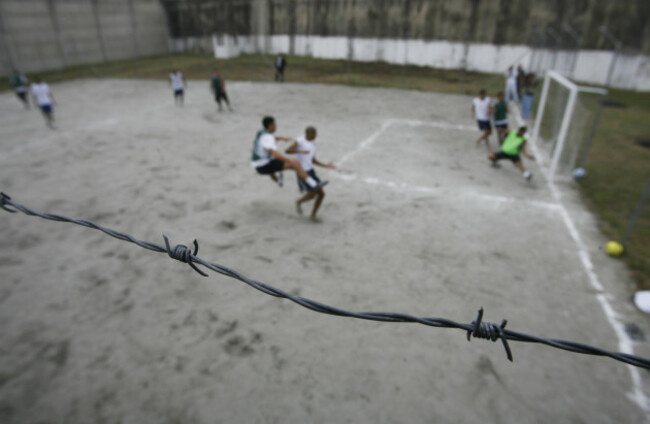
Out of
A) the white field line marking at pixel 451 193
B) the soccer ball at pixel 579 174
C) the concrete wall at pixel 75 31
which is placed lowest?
the white field line marking at pixel 451 193

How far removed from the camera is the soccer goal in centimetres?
884

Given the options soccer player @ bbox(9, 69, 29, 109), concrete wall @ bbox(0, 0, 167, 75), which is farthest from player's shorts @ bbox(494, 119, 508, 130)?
concrete wall @ bbox(0, 0, 167, 75)

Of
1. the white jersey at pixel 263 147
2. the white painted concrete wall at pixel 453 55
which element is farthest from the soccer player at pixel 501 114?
the white jersey at pixel 263 147

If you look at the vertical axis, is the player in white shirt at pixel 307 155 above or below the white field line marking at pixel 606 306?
above

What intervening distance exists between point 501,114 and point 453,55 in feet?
59.2

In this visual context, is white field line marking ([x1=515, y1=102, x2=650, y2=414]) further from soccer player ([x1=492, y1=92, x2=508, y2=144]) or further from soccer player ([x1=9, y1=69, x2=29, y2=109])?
soccer player ([x1=9, y1=69, x2=29, y2=109])

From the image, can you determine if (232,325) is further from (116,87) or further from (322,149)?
(116,87)

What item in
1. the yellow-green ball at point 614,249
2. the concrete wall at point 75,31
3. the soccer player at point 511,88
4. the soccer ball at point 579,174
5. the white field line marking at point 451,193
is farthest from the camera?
the concrete wall at point 75,31

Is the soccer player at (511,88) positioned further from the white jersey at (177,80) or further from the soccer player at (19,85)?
the soccer player at (19,85)

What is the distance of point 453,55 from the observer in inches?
1045

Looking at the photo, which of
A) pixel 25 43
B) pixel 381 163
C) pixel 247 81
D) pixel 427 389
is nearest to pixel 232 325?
pixel 427 389

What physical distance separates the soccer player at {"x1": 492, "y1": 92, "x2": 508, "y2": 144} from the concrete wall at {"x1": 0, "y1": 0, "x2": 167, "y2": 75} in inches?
1146

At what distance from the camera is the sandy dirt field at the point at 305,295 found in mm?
3805

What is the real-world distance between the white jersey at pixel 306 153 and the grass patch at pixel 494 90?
5.46m
